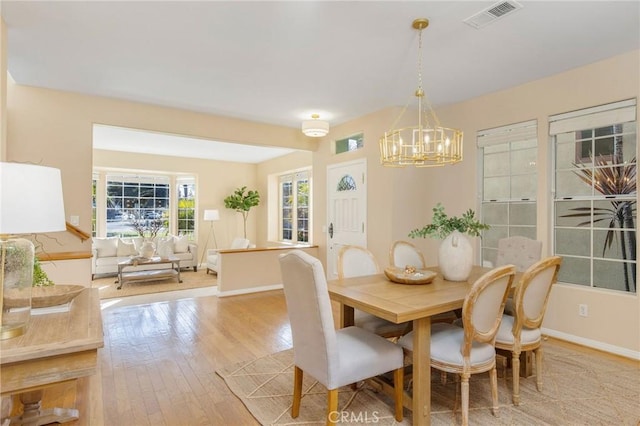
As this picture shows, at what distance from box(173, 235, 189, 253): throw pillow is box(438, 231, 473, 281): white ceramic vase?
246 inches

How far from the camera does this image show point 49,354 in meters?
1.26

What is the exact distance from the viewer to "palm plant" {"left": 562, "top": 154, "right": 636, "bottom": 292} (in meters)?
3.04

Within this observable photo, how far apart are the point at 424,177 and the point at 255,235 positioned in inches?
212

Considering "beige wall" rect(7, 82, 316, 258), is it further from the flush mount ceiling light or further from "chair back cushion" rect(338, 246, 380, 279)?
"chair back cushion" rect(338, 246, 380, 279)

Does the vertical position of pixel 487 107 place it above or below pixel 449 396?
above

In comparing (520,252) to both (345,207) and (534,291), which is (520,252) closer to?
(534,291)

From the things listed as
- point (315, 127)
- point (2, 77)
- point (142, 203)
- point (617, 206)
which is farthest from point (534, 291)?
point (142, 203)

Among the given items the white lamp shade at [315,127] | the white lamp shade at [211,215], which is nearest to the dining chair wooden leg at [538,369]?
the white lamp shade at [315,127]

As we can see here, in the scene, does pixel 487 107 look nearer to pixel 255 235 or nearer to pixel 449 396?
pixel 449 396

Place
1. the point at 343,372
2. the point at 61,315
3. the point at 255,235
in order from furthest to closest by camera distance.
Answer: the point at 255,235 → the point at 343,372 → the point at 61,315

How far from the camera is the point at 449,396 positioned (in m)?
2.34

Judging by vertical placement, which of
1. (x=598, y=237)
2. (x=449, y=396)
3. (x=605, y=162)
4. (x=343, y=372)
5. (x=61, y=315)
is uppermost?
(x=605, y=162)

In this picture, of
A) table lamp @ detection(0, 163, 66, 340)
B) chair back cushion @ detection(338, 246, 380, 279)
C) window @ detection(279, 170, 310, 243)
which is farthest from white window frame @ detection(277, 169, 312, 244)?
table lamp @ detection(0, 163, 66, 340)

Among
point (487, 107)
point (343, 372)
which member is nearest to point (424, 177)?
point (487, 107)
